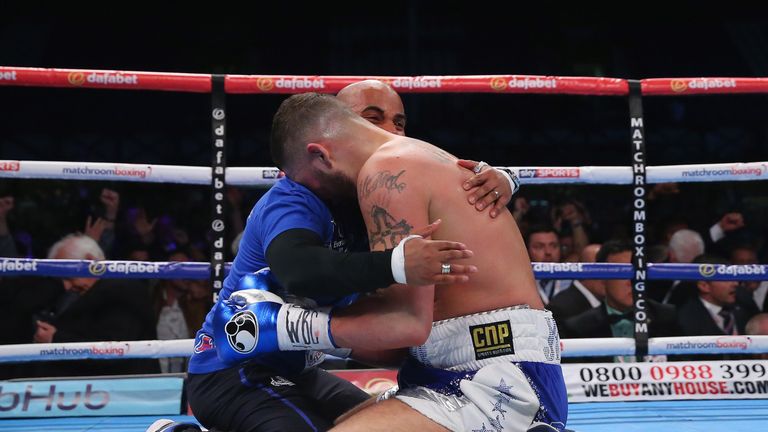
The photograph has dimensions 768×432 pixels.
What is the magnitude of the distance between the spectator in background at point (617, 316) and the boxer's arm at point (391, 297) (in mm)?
2360

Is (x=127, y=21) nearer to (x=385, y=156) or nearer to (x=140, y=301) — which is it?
(x=140, y=301)

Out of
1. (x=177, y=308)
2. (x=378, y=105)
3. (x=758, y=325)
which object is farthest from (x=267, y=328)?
(x=758, y=325)

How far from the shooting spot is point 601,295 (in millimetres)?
4379

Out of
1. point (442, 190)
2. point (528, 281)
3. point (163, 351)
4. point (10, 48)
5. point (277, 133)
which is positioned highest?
point (10, 48)

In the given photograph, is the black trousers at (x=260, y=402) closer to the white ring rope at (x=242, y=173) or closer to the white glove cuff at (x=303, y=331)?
the white glove cuff at (x=303, y=331)

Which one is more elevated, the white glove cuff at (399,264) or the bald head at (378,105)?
the bald head at (378,105)

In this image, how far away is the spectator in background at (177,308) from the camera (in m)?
4.70

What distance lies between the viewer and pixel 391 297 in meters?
1.84

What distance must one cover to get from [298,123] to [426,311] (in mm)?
635

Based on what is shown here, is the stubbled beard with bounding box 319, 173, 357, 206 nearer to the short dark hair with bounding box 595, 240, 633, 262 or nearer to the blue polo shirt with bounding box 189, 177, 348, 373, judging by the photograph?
the blue polo shirt with bounding box 189, 177, 348, 373

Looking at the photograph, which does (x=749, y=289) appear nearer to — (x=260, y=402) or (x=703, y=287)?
(x=703, y=287)

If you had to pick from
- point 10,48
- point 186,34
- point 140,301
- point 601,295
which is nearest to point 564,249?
point 601,295

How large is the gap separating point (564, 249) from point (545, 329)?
11.7 ft

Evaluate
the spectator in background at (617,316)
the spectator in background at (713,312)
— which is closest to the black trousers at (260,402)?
the spectator in background at (617,316)
